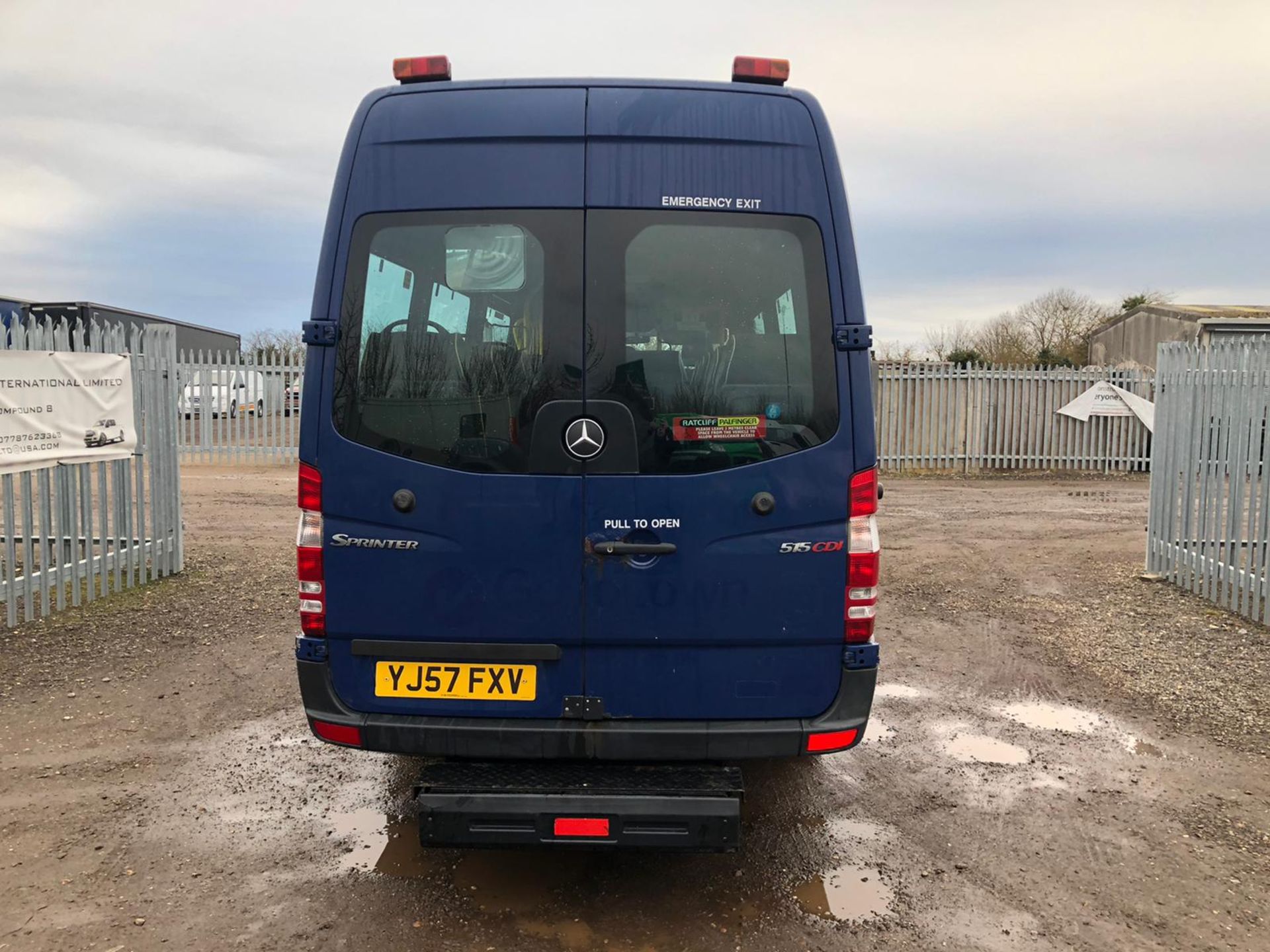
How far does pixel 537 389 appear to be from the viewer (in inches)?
127

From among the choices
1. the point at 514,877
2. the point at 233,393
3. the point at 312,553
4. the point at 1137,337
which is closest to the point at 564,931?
the point at 514,877

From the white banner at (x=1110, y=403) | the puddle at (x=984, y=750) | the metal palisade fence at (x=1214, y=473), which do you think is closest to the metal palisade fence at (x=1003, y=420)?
the white banner at (x=1110, y=403)

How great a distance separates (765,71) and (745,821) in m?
3.02

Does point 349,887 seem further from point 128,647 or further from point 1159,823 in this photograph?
point 128,647

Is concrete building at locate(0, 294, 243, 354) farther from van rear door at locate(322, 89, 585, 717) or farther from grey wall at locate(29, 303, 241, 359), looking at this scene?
van rear door at locate(322, 89, 585, 717)

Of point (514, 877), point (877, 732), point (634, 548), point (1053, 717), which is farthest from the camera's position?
point (1053, 717)

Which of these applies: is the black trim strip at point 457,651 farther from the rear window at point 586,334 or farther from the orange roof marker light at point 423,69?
the orange roof marker light at point 423,69

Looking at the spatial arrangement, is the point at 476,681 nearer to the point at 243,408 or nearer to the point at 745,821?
the point at 745,821

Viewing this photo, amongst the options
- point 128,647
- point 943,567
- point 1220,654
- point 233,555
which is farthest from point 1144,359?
point 128,647

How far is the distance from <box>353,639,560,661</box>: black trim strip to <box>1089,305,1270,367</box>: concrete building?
21581 mm

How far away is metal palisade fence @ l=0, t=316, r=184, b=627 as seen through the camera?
22.9 feet

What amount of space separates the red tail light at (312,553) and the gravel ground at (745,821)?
1039 mm

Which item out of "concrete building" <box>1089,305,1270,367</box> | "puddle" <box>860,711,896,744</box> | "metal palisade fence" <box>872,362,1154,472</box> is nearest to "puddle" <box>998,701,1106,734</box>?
"puddle" <box>860,711,896,744</box>

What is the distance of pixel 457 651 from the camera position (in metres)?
3.26
